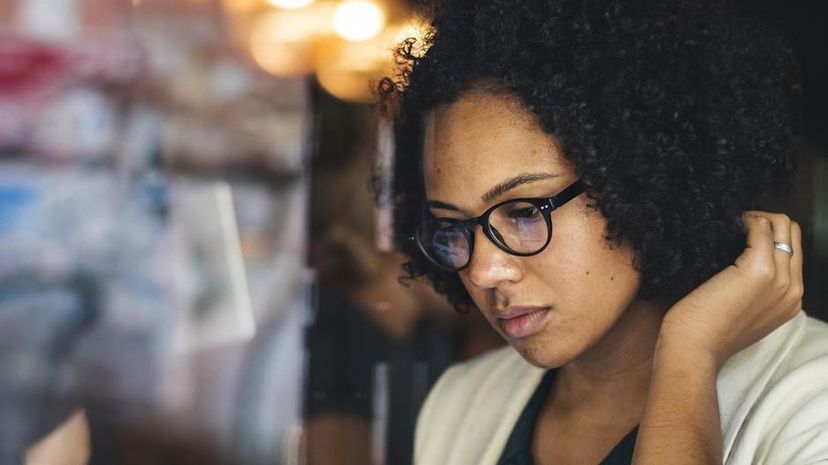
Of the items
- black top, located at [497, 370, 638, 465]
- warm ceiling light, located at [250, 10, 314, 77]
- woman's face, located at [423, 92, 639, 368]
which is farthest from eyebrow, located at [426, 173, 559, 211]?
warm ceiling light, located at [250, 10, 314, 77]

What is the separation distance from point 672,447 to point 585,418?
0.48 meters

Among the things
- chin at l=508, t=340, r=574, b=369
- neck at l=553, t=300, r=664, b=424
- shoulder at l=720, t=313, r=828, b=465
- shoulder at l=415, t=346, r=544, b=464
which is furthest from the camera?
shoulder at l=415, t=346, r=544, b=464

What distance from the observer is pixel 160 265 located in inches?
144

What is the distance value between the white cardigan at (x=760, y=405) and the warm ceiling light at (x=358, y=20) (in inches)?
61.8

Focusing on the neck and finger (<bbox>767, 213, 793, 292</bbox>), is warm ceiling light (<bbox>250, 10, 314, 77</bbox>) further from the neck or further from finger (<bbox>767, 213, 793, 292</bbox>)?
finger (<bbox>767, 213, 793, 292</bbox>)

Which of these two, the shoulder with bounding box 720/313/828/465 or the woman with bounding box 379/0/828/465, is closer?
the shoulder with bounding box 720/313/828/465

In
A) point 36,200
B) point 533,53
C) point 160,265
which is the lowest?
point 160,265

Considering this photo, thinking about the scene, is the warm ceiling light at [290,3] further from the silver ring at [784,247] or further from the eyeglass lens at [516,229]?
the silver ring at [784,247]

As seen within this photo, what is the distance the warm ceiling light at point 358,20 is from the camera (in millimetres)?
3499

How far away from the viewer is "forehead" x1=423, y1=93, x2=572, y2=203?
179 cm

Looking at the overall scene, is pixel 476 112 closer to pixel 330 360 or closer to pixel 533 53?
pixel 533 53

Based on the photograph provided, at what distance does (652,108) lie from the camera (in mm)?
1792

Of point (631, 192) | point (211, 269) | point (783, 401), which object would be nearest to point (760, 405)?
A: point (783, 401)

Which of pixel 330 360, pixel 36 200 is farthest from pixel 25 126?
pixel 330 360
